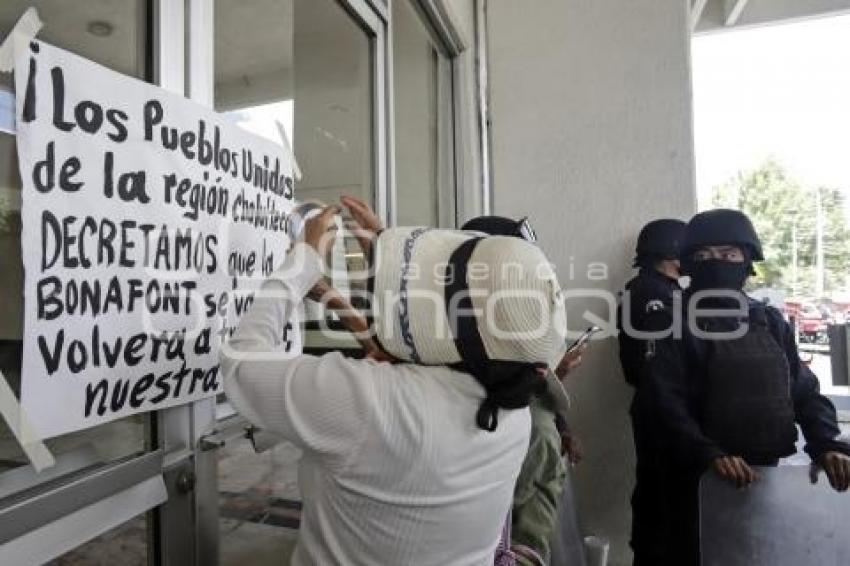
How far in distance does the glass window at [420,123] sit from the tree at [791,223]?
1.62m

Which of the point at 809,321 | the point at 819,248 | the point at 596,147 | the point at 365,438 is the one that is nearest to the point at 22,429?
the point at 365,438

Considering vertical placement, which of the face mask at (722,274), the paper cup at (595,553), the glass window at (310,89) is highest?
the glass window at (310,89)

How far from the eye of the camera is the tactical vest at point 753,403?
1.56 metres

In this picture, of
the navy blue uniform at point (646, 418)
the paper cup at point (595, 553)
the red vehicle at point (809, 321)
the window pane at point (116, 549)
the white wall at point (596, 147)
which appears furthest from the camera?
the red vehicle at point (809, 321)

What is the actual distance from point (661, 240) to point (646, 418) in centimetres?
73

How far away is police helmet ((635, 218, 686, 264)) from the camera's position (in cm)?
207

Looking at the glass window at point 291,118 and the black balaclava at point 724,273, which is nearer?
the glass window at point 291,118

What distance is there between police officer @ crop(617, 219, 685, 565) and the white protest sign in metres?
1.51

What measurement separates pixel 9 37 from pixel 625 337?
2099 mm

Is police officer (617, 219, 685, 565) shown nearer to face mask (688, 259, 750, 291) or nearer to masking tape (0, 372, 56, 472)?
face mask (688, 259, 750, 291)

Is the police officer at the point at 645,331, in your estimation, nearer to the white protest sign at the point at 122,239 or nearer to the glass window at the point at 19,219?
the white protest sign at the point at 122,239

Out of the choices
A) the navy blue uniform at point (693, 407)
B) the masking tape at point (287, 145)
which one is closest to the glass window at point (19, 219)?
the masking tape at point (287, 145)

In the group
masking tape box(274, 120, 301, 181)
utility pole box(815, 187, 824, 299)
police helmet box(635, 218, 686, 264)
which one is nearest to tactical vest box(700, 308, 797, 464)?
police helmet box(635, 218, 686, 264)

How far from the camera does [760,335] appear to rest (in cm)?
161
